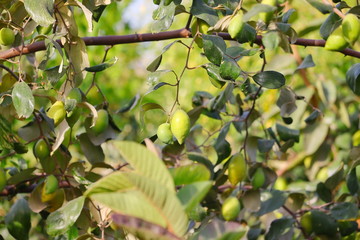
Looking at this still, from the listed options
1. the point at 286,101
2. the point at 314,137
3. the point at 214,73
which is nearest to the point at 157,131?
the point at 214,73

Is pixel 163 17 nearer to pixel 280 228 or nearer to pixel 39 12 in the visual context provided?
pixel 39 12

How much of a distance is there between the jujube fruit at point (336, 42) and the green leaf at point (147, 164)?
0.47m

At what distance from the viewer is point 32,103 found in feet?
3.22

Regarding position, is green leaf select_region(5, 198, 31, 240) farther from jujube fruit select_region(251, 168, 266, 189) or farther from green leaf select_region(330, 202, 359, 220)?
green leaf select_region(330, 202, 359, 220)

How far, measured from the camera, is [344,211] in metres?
1.31

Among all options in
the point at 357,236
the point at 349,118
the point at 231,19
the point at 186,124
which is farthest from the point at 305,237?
the point at 349,118

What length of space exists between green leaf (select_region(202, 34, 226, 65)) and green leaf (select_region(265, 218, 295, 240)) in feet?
1.46

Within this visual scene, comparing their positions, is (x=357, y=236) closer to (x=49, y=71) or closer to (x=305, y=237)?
(x=305, y=237)

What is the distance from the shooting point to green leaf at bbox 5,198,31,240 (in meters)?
1.17

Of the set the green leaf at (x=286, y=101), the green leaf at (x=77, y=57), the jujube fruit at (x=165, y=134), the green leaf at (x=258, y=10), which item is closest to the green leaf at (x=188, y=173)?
the green leaf at (x=258, y=10)

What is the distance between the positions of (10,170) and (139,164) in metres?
0.82

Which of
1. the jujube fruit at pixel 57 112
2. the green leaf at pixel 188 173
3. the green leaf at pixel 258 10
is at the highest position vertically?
the green leaf at pixel 258 10

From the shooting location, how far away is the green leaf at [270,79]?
104 centimetres

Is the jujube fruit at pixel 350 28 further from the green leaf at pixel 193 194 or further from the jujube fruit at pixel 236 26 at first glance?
the green leaf at pixel 193 194
